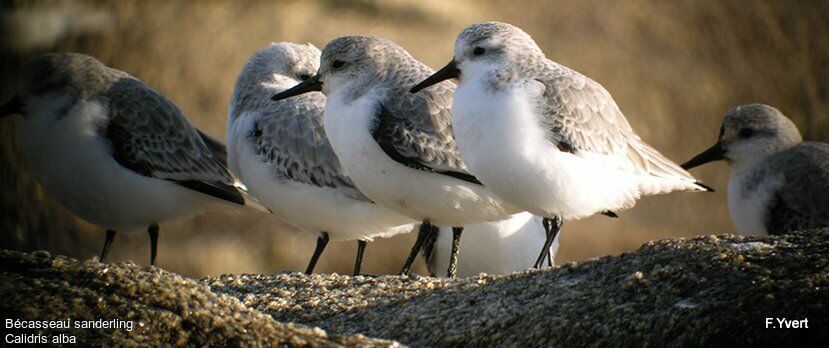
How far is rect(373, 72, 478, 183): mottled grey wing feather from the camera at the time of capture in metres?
6.50

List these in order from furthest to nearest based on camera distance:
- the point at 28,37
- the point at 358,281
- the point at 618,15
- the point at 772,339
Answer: the point at 618,15 < the point at 28,37 < the point at 358,281 < the point at 772,339

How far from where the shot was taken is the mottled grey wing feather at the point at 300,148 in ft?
23.9

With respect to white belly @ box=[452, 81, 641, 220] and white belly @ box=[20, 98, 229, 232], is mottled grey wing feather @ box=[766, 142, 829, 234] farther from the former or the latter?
white belly @ box=[20, 98, 229, 232]

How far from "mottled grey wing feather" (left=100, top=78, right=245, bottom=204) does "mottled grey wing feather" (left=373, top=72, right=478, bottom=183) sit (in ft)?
5.14

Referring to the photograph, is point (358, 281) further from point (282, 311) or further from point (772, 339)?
point (772, 339)

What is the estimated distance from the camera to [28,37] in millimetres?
9641

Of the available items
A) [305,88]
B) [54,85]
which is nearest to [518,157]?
[305,88]

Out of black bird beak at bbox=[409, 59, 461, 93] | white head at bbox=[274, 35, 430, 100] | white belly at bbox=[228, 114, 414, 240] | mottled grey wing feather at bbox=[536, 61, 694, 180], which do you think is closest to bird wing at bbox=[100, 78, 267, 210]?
white belly at bbox=[228, 114, 414, 240]

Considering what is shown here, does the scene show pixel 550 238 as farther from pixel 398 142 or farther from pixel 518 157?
pixel 398 142

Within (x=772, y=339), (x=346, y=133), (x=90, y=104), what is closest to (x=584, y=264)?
(x=772, y=339)

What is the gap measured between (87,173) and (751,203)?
15.7 feet

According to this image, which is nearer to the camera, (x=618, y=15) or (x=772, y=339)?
(x=772, y=339)

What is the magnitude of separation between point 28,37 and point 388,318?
19.7 feet

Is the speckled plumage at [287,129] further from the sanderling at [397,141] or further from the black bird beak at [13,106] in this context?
the black bird beak at [13,106]
